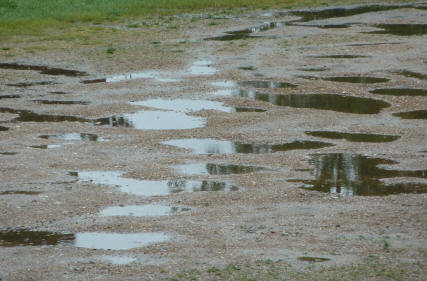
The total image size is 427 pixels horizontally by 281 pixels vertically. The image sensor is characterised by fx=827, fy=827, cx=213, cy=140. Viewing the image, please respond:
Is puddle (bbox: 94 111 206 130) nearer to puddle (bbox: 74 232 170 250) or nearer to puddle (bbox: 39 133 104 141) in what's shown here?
puddle (bbox: 39 133 104 141)

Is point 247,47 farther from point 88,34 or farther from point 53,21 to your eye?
point 53,21

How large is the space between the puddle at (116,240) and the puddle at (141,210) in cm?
113

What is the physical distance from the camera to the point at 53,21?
148 feet

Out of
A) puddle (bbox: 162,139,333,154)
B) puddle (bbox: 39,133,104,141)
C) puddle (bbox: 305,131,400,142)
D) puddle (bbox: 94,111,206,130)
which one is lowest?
puddle (bbox: 162,139,333,154)

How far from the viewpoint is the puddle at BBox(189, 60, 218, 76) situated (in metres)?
31.6

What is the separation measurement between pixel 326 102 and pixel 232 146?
20.5 ft

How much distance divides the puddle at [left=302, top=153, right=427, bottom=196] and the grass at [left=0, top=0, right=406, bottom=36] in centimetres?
2623

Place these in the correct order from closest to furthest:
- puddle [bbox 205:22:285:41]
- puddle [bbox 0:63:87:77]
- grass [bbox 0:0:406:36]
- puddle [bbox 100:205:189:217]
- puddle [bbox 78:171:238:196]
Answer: puddle [bbox 100:205:189:217]
puddle [bbox 78:171:238:196]
puddle [bbox 0:63:87:77]
puddle [bbox 205:22:285:41]
grass [bbox 0:0:406:36]

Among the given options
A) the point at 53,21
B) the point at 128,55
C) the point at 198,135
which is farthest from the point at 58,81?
the point at 53,21

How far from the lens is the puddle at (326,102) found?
2499 centimetres

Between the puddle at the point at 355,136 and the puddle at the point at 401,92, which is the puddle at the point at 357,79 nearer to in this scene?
the puddle at the point at 401,92

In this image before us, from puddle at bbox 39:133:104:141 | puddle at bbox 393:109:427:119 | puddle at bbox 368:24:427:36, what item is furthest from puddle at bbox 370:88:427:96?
puddle at bbox 368:24:427:36

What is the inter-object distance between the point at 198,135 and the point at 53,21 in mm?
25455

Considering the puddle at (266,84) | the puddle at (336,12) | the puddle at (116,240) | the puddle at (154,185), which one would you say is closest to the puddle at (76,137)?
the puddle at (154,185)
